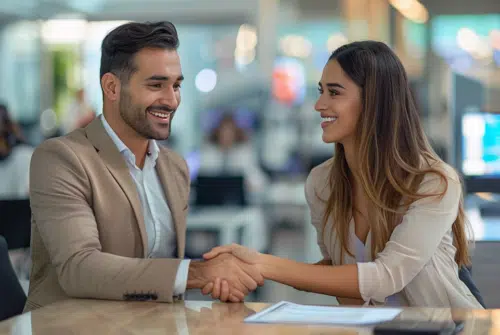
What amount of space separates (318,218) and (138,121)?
1.90ft

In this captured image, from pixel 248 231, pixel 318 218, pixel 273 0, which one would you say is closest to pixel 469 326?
pixel 318 218

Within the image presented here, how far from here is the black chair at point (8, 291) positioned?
2.14 meters

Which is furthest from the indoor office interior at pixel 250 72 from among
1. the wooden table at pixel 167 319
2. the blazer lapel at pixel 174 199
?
the wooden table at pixel 167 319

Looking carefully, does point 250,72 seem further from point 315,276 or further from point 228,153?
point 315,276

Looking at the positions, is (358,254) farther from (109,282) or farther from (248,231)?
(248,231)

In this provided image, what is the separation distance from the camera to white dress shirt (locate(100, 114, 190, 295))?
2250mm

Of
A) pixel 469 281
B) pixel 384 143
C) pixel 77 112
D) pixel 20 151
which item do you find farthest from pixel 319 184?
pixel 77 112

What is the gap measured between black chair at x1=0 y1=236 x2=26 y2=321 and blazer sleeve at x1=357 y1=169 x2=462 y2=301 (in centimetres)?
89

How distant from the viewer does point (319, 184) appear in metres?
2.43

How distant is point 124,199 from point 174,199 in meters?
0.21

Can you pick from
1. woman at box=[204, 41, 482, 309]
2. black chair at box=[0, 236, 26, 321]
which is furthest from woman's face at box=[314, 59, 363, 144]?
black chair at box=[0, 236, 26, 321]

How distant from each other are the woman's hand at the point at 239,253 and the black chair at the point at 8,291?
1.71 ft

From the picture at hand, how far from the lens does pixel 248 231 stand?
21.6ft

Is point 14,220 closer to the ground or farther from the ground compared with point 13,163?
closer to the ground
